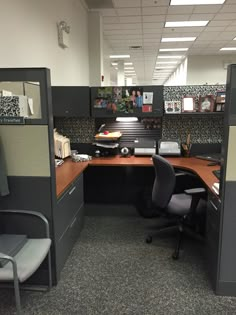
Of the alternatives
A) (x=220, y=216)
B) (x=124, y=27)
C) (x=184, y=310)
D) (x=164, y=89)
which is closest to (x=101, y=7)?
(x=124, y=27)

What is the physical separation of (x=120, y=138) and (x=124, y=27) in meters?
3.76

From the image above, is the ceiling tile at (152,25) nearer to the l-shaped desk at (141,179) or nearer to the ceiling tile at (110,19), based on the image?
the ceiling tile at (110,19)

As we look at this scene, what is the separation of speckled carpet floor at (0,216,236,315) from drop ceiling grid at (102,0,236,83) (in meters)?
4.13

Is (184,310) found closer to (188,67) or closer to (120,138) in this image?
(120,138)

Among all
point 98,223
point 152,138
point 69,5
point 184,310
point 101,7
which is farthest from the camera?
point 101,7

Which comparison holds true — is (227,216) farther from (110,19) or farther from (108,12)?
(110,19)

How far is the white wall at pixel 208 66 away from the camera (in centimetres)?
983

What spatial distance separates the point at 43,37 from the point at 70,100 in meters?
0.74

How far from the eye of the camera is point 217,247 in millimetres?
1908

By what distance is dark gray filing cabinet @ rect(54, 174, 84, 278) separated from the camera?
2.08 metres

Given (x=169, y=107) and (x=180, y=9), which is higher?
(x=180, y=9)

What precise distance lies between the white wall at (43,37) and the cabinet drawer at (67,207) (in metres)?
1.19

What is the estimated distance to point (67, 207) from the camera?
2307 millimetres

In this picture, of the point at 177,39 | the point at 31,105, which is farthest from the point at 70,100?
the point at 177,39
